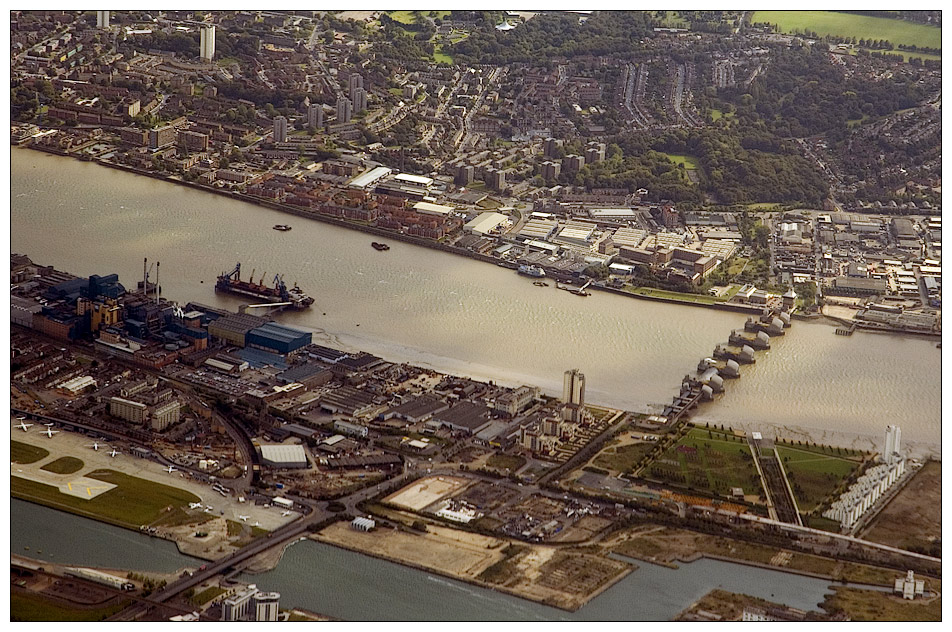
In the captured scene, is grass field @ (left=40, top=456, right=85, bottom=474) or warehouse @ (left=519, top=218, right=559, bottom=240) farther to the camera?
warehouse @ (left=519, top=218, right=559, bottom=240)

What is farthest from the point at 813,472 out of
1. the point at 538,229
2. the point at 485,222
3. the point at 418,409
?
Result: the point at 485,222

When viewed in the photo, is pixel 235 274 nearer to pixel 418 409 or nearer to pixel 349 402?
pixel 349 402

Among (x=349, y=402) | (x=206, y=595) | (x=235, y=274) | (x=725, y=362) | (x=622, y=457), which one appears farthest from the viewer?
(x=235, y=274)

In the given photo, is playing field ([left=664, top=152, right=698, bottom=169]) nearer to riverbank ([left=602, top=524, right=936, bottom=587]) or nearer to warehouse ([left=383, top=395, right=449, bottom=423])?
warehouse ([left=383, top=395, right=449, bottom=423])

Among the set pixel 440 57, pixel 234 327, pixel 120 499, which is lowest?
pixel 120 499

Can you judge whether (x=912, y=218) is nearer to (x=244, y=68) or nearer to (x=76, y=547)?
(x=244, y=68)

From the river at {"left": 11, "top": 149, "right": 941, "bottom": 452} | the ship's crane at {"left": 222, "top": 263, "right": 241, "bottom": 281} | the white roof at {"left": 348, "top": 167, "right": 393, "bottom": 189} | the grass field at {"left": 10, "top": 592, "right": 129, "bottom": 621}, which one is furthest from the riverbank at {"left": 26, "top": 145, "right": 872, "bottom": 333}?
the grass field at {"left": 10, "top": 592, "right": 129, "bottom": 621}
